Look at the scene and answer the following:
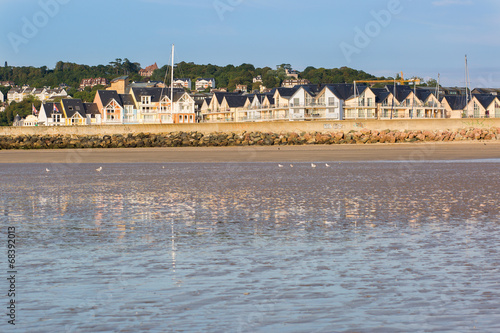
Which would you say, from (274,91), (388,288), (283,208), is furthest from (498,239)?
(274,91)

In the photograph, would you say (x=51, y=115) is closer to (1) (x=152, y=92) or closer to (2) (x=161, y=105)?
(1) (x=152, y=92)

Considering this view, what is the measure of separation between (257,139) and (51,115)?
8152 cm

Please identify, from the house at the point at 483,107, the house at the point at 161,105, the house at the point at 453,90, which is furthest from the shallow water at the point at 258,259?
the house at the point at 453,90

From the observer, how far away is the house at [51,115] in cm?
12606

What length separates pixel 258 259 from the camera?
368 inches

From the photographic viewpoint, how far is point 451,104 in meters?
116

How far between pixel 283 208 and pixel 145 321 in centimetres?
947

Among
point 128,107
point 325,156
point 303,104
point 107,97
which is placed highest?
point 107,97

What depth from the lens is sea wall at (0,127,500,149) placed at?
56.3m

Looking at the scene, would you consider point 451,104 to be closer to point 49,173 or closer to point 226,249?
point 49,173

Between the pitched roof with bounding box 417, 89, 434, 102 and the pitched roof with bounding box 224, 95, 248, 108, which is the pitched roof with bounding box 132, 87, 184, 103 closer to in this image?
the pitched roof with bounding box 224, 95, 248, 108

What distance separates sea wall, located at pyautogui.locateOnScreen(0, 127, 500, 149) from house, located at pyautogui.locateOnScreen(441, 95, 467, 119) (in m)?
55.4

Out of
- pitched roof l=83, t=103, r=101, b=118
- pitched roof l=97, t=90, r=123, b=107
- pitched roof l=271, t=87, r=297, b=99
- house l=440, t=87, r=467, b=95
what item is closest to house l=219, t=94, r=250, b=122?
pitched roof l=271, t=87, r=297, b=99

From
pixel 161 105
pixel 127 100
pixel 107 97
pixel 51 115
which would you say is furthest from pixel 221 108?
pixel 51 115
